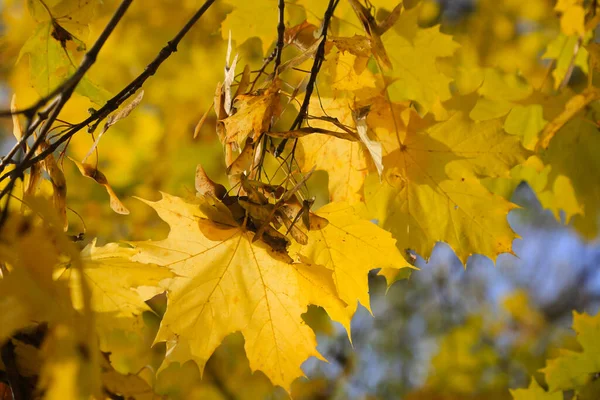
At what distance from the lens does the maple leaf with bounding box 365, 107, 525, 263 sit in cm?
120

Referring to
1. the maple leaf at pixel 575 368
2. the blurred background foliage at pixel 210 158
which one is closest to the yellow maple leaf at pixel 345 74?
the maple leaf at pixel 575 368

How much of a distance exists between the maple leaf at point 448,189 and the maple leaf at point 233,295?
0.29m

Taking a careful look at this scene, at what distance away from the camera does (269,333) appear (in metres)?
1.04

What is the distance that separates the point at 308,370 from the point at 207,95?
206 centimetres

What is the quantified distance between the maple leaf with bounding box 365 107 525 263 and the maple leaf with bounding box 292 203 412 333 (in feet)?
0.62

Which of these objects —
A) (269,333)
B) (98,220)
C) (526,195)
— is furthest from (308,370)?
(269,333)

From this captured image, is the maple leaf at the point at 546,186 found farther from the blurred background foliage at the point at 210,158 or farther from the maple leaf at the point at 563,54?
the blurred background foliage at the point at 210,158

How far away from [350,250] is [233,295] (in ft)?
0.71

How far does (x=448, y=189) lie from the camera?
123cm

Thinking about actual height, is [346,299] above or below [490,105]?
below

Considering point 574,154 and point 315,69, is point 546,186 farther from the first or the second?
point 315,69

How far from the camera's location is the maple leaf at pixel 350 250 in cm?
102

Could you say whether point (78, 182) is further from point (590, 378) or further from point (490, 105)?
point (590, 378)

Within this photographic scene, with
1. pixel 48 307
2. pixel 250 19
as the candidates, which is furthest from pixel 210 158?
pixel 48 307
